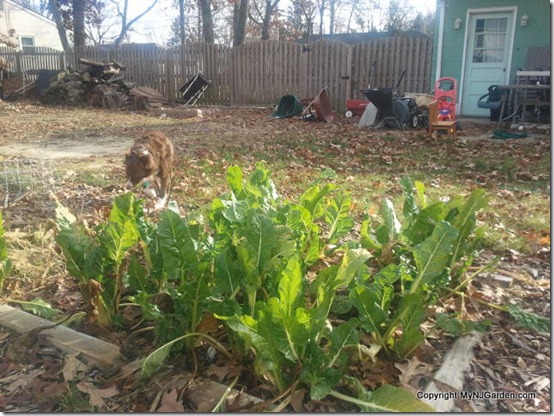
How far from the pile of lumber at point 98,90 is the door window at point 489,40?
33.4 ft

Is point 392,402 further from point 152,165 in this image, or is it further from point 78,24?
point 78,24

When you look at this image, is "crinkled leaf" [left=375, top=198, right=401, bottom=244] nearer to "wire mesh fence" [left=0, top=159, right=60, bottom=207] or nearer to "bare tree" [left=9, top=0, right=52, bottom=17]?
"wire mesh fence" [left=0, top=159, right=60, bottom=207]

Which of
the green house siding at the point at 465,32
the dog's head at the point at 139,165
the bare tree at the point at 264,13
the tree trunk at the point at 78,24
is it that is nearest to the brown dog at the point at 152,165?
the dog's head at the point at 139,165

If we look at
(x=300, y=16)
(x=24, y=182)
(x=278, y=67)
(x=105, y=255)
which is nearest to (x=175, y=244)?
(x=105, y=255)

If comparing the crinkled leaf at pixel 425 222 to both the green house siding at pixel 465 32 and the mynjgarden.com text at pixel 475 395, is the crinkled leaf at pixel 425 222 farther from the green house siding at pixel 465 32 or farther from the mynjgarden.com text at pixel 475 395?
the green house siding at pixel 465 32

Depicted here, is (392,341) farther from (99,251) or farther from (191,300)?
(99,251)


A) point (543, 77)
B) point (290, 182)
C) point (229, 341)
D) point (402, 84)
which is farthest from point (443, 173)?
point (402, 84)

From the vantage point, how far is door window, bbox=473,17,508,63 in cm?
1264

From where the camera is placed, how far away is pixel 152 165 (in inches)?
161

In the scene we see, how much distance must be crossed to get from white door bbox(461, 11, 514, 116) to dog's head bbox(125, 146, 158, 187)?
37.2 ft

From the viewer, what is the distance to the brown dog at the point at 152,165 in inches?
159

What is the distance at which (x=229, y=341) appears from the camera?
2.14 metres

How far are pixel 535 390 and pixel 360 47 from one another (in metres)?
13.9

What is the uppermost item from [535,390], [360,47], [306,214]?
[360,47]
